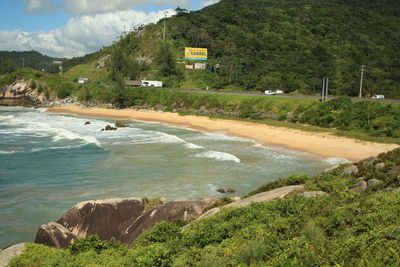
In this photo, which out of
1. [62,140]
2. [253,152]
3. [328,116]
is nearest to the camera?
[253,152]

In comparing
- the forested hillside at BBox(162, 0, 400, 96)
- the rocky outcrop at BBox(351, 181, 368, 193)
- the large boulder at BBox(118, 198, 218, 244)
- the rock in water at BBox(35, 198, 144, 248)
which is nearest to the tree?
the forested hillside at BBox(162, 0, 400, 96)

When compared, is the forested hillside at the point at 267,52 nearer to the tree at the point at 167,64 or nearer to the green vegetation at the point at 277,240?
the tree at the point at 167,64

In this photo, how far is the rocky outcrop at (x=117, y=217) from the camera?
1545 centimetres

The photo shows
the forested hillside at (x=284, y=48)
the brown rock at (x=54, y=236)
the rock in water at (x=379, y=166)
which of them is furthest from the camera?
the forested hillside at (x=284, y=48)

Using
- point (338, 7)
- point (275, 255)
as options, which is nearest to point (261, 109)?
point (275, 255)

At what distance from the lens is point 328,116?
4978 cm

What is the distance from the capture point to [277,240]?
9500 mm

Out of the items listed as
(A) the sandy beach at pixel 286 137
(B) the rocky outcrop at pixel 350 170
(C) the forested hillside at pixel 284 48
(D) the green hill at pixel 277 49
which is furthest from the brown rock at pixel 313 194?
(C) the forested hillside at pixel 284 48

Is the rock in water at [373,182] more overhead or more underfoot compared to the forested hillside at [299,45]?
more underfoot

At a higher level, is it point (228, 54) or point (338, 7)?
point (338, 7)

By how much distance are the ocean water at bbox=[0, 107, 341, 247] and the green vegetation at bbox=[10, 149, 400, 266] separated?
8042 mm

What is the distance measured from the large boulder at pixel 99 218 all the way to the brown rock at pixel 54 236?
971 mm

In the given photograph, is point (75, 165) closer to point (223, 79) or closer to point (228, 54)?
point (223, 79)

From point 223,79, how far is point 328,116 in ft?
189
